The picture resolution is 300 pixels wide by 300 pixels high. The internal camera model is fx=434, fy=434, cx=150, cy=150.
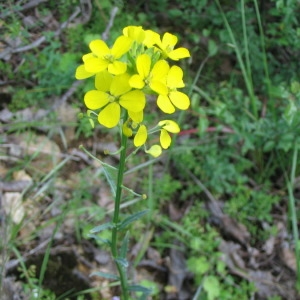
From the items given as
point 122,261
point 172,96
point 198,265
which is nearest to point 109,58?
point 172,96

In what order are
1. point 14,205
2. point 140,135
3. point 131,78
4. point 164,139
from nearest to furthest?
point 131,78 < point 140,135 < point 164,139 < point 14,205

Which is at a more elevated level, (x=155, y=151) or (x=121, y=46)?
(x=121, y=46)

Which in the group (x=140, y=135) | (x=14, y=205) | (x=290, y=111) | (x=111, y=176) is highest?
(x=140, y=135)

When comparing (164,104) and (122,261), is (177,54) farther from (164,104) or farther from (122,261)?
(122,261)

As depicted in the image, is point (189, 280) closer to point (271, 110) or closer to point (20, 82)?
point (271, 110)

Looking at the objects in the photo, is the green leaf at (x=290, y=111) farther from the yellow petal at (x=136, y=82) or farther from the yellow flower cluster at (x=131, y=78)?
the yellow petal at (x=136, y=82)

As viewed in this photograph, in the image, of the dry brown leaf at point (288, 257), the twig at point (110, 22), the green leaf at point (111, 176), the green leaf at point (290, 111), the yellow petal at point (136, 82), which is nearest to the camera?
the yellow petal at point (136, 82)

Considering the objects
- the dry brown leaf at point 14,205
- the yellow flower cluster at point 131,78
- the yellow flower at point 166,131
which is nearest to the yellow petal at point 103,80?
the yellow flower cluster at point 131,78

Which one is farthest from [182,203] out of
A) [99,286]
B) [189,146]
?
[99,286]
